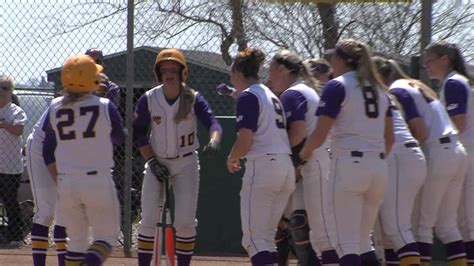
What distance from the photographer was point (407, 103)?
8.29 m

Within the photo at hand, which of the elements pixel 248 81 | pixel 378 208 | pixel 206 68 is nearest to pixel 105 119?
pixel 248 81

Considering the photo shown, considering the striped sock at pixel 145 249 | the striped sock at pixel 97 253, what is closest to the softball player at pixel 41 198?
the striped sock at pixel 145 249

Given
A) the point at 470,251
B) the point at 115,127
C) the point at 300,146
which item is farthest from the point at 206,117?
the point at 470,251

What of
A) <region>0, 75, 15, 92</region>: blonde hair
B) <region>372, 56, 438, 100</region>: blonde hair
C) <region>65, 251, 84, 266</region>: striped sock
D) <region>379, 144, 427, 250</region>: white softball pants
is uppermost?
<region>0, 75, 15, 92</region>: blonde hair

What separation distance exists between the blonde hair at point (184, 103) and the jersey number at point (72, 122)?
115 centimetres

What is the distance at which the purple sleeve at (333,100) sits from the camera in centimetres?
745

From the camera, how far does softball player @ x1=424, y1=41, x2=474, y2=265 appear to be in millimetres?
8477

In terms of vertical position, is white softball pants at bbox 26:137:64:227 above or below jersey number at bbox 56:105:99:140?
below

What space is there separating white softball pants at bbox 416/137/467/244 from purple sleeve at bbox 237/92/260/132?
4.88ft

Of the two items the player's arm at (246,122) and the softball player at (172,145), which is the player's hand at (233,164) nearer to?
the player's arm at (246,122)

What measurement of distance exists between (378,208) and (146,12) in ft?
19.3

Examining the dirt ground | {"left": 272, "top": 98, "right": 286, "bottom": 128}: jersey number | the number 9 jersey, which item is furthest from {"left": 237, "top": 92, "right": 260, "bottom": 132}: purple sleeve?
the dirt ground

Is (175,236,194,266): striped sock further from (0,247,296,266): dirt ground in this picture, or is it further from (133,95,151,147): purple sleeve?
(0,247,296,266): dirt ground

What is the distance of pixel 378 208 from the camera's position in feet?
25.6
